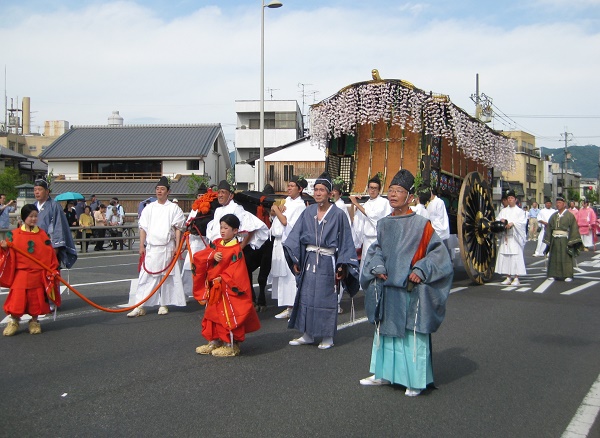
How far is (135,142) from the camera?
1526 inches

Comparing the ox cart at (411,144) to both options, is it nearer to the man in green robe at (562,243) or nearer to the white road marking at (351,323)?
the man in green robe at (562,243)

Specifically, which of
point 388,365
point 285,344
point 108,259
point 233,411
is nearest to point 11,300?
point 285,344

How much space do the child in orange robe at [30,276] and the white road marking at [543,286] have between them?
26.1 ft

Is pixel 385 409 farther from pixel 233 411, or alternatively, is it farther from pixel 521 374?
pixel 521 374

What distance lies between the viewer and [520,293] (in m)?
10.2

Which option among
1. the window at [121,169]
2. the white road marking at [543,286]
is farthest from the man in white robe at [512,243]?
the window at [121,169]

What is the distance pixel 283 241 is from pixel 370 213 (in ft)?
5.29

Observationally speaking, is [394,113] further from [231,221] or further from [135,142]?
[135,142]

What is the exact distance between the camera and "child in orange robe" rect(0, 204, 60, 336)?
6.59m

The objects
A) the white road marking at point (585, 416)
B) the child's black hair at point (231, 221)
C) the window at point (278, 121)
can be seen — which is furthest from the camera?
the window at point (278, 121)

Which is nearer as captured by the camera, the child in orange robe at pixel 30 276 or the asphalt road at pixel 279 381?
the asphalt road at pixel 279 381

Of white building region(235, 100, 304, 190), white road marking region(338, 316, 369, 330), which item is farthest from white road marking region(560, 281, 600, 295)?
white building region(235, 100, 304, 190)

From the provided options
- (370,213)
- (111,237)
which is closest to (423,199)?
(370,213)

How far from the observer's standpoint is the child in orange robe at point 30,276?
6.59 metres
